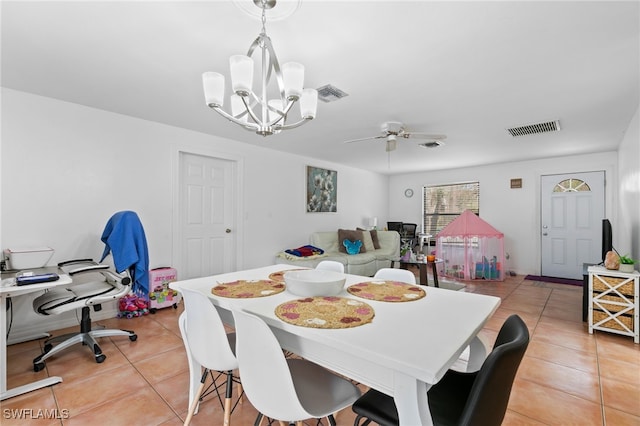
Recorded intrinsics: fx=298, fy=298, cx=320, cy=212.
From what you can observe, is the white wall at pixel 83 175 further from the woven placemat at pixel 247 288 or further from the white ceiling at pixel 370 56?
the woven placemat at pixel 247 288

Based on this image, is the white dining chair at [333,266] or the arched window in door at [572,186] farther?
the arched window in door at [572,186]

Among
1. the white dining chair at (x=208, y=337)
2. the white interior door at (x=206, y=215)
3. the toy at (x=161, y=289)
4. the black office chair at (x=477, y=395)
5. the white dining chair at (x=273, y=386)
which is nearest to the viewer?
the black office chair at (x=477, y=395)

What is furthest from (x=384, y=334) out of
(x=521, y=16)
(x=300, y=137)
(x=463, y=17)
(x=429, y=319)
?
(x=300, y=137)

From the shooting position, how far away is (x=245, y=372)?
1.13 meters

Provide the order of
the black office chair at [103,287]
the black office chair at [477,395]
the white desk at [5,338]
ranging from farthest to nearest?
the black office chair at [103,287] < the white desk at [5,338] < the black office chair at [477,395]

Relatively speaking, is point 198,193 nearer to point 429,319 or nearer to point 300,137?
point 300,137

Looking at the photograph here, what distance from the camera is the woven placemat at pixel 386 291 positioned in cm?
154

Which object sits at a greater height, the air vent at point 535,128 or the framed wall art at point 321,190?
the air vent at point 535,128

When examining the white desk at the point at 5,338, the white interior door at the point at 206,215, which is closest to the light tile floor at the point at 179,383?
the white desk at the point at 5,338

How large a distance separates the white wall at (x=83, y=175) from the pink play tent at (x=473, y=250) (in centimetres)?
357

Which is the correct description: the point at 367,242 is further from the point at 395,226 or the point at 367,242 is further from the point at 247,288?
the point at 247,288

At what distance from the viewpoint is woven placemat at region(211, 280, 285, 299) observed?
63.2 inches

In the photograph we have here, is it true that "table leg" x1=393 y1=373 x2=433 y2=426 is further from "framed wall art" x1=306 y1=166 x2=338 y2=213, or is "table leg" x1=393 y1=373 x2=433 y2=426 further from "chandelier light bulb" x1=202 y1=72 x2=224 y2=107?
"framed wall art" x1=306 y1=166 x2=338 y2=213

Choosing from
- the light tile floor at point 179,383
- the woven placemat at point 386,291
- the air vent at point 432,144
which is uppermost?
the air vent at point 432,144
